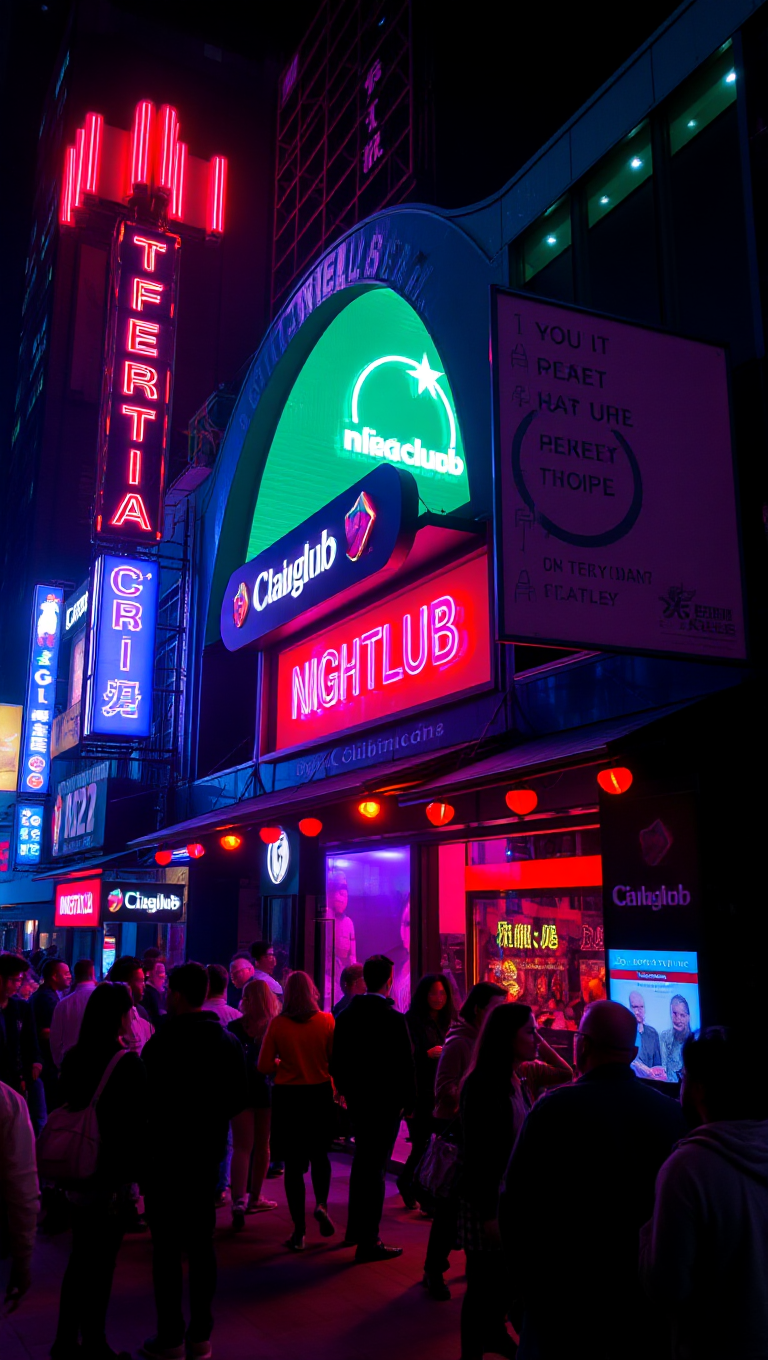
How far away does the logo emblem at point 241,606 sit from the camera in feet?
47.5

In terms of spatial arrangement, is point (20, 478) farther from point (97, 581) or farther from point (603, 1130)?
point (603, 1130)

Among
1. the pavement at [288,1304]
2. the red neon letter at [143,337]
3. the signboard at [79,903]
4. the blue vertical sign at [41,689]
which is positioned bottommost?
the pavement at [288,1304]

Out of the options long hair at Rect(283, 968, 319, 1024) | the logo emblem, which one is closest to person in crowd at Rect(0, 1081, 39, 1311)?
long hair at Rect(283, 968, 319, 1024)

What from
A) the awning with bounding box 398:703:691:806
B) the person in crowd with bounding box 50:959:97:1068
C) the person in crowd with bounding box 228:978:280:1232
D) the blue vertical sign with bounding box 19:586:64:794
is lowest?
the person in crowd with bounding box 228:978:280:1232

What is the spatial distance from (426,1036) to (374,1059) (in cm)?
89

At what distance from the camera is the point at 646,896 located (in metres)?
7.48

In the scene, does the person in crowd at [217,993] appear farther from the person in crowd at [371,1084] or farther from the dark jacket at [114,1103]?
the dark jacket at [114,1103]

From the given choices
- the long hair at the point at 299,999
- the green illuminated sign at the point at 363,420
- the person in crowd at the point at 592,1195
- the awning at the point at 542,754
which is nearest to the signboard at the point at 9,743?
the green illuminated sign at the point at 363,420

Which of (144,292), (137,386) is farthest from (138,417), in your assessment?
(144,292)

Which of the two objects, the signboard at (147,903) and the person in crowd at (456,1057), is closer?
the person in crowd at (456,1057)

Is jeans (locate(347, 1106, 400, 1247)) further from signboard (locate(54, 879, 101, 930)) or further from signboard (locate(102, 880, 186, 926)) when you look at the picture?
signboard (locate(54, 879, 101, 930))

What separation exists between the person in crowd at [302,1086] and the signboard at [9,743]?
23.6 m

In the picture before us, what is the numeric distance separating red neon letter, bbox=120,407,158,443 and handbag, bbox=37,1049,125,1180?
603 inches

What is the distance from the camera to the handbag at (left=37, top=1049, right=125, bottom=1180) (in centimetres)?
508
